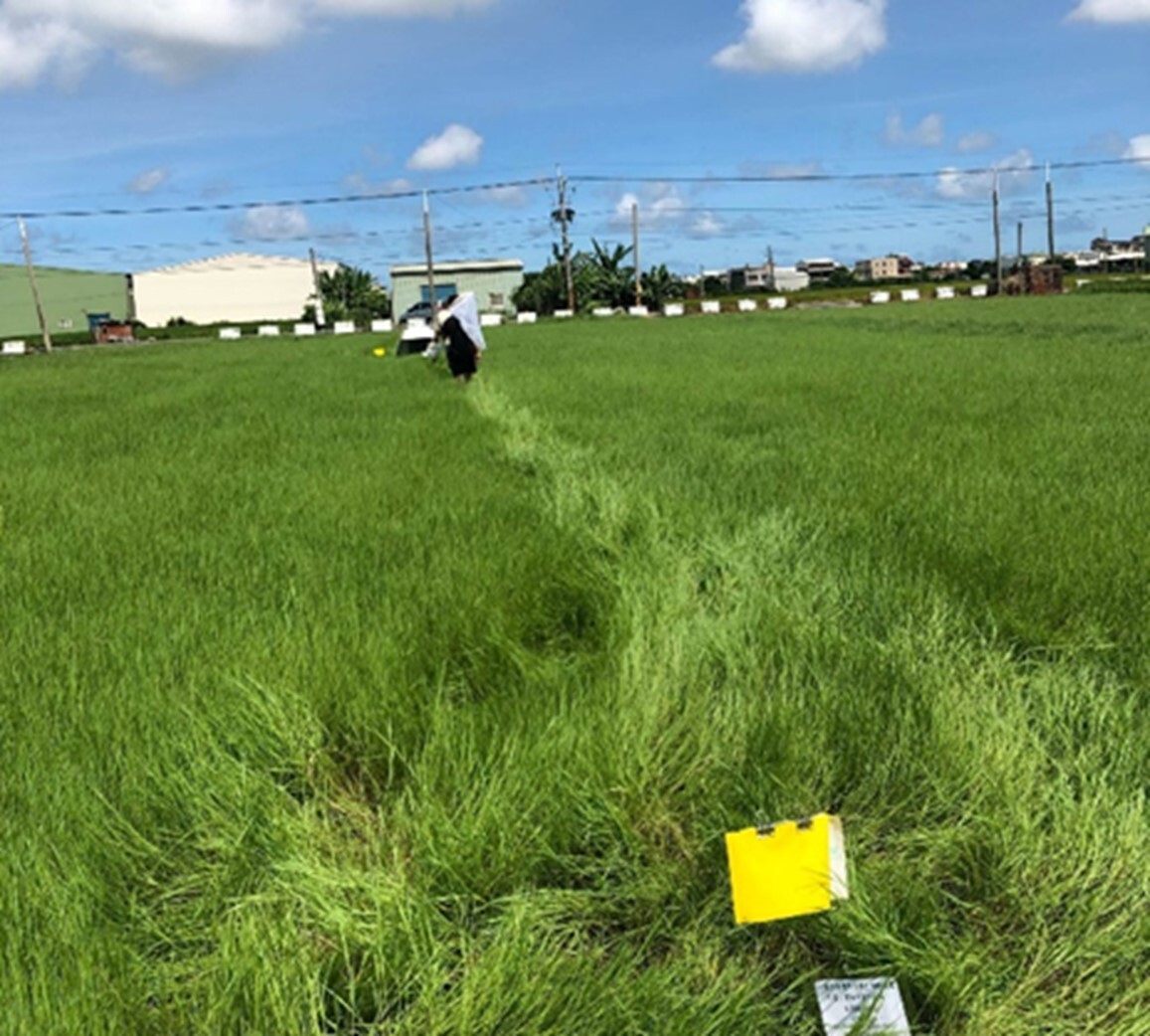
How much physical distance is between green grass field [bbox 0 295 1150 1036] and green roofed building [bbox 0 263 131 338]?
67.8 m

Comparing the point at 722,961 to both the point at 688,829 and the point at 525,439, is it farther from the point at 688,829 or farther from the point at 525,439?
the point at 525,439

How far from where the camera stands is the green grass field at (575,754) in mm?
1421

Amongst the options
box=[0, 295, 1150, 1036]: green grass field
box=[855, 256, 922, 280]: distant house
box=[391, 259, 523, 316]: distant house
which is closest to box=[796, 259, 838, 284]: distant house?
box=[855, 256, 922, 280]: distant house

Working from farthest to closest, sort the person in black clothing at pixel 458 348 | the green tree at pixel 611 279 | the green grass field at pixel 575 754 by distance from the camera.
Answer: the green tree at pixel 611 279, the person in black clothing at pixel 458 348, the green grass field at pixel 575 754

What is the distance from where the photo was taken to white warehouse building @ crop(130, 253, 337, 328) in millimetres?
68812

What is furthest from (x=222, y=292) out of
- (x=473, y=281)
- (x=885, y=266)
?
(x=885, y=266)

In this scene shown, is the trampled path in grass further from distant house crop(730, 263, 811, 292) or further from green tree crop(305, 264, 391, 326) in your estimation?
distant house crop(730, 263, 811, 292)

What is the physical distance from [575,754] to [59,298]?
2882 inches

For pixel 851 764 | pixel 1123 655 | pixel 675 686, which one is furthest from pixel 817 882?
pixel 1123 655

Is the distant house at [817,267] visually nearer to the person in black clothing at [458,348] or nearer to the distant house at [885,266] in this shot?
the distant house at [885,266]

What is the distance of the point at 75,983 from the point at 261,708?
0.84 meters

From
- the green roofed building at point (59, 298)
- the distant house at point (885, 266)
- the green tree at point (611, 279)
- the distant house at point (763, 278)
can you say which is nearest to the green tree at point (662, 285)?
the green tree at point (611, 279)

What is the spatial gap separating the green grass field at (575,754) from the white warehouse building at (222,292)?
6835 centimetres

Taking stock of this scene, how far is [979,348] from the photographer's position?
532 inches
